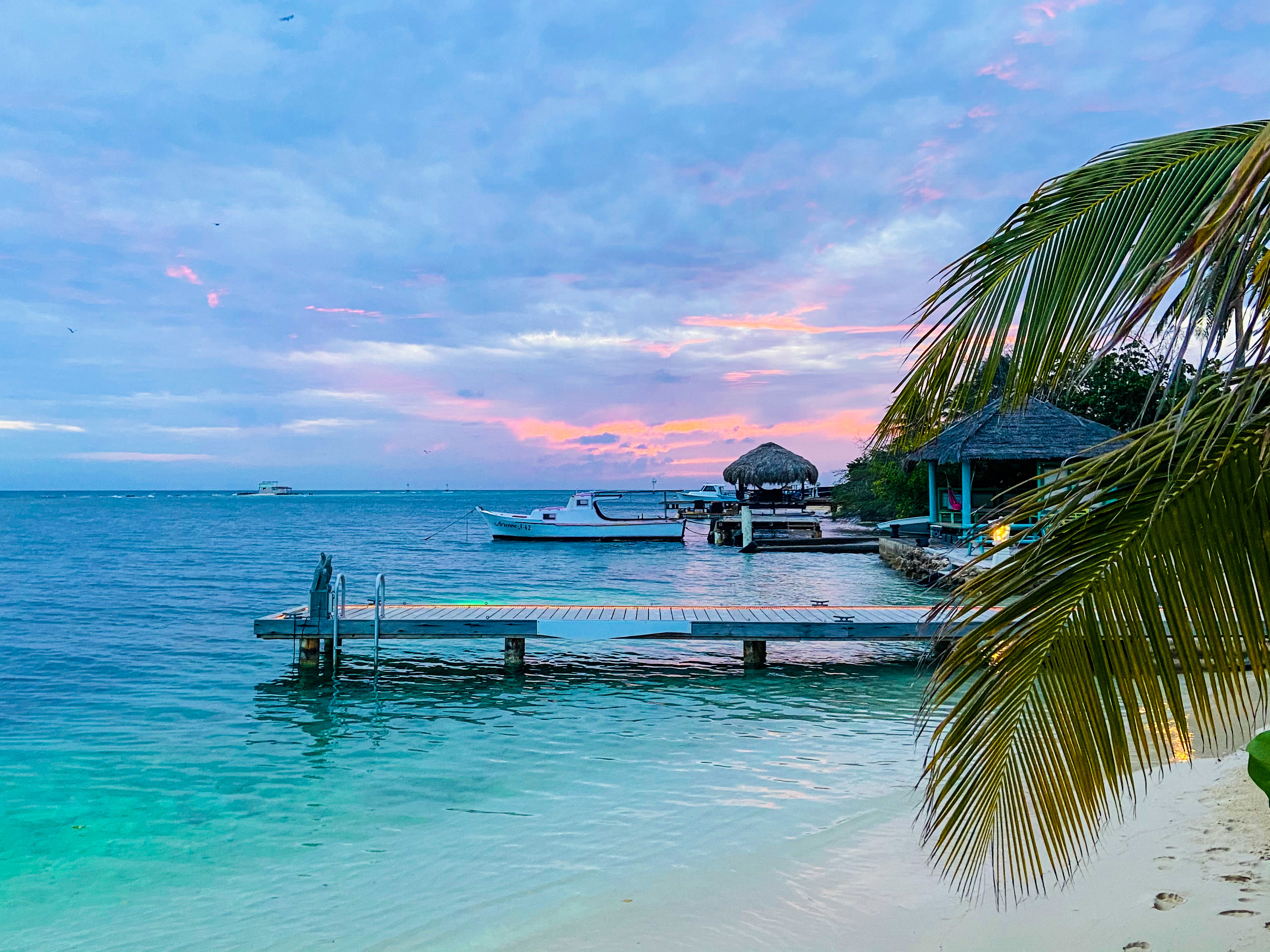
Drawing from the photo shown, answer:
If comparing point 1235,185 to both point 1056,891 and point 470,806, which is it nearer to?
point 1056,891

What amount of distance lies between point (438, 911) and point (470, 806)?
77.6 inches

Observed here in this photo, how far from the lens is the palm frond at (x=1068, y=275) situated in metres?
2.34

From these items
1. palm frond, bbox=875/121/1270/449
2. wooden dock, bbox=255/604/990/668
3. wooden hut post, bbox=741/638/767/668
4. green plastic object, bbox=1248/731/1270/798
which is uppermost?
palm frond, bbox=875/121/1270/449

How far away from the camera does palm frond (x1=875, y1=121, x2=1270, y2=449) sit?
2.34 meters

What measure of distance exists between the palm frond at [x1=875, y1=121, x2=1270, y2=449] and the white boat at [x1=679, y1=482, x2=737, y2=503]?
182ft

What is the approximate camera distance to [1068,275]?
248 centimetres

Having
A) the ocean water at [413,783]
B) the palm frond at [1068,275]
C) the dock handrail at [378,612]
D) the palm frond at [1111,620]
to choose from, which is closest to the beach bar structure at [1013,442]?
the ocean water at [413,783]

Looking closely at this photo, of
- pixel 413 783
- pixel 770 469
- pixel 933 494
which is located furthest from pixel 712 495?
pixel 413 783

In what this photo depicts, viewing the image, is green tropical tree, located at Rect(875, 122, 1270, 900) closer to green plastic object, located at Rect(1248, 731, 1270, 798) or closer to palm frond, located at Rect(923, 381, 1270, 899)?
palm frond, located at Rect(923, 381, 1270, 899)

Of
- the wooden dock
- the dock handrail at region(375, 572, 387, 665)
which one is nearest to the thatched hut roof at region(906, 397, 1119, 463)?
the wooden dock

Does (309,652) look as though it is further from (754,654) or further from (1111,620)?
(1111,620)

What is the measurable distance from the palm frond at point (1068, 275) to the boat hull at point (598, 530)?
130 feet

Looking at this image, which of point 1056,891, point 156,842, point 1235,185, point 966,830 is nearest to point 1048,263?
point 1235,185

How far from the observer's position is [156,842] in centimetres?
741
